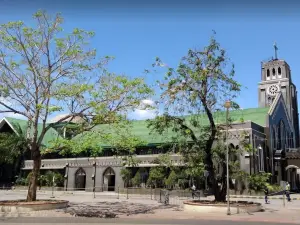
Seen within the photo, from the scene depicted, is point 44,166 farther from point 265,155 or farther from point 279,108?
point 279,108

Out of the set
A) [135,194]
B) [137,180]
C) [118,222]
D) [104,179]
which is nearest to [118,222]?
[118,222]

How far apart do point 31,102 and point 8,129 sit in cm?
4326

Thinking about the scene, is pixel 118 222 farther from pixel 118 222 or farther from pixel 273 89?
pixel 273 89

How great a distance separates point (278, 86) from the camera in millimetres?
63469

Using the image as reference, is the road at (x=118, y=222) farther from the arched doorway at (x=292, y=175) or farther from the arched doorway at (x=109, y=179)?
the arched doorway at (x=292, y=175)

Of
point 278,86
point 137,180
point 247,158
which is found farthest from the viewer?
point 278,86

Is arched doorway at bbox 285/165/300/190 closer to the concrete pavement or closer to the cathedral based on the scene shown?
the cathedral

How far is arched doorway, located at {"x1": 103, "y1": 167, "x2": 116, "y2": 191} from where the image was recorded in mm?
49344

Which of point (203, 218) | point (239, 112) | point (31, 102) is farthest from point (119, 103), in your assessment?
point (239, 112)

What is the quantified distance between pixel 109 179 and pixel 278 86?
34.1 meters

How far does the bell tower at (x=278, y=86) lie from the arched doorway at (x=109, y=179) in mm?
30015

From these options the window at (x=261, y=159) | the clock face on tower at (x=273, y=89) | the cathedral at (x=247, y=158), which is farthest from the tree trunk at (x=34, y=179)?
the clock face on tower at (x=273, y=89)

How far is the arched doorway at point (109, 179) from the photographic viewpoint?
4934 cm

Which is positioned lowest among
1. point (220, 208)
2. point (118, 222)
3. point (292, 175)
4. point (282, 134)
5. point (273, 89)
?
point (118, 222)
